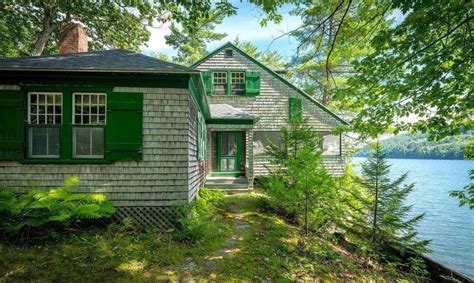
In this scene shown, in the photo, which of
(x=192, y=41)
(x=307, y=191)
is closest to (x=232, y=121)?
(x=307, y=191)

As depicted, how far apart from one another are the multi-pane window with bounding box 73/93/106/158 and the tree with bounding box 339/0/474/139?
6.75 m

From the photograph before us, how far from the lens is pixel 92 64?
6.89m

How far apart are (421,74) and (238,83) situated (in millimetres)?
10408

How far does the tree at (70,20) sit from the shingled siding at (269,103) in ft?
17.5

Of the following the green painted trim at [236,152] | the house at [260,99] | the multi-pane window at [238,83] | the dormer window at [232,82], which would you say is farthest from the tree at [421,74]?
the multi-pane window at [238,83]

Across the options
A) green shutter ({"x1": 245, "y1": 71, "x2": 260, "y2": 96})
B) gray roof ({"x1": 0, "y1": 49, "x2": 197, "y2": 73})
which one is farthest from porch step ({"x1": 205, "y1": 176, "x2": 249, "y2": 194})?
gray roof ({"x1": 0, "y1": 49, "x2": 197, "y2": 73})

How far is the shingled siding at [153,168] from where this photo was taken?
6828 millimetres

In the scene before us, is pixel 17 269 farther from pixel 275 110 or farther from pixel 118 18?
pixel 118 18

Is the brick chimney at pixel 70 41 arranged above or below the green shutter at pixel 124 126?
above

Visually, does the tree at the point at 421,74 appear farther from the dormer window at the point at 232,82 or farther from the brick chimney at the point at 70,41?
the brick chimney at the point at 70,41

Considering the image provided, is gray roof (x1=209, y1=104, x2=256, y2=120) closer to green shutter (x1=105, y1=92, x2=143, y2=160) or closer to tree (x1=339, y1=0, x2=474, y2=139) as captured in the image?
tree (x1=339, y1=0, x2=474, y2=139)

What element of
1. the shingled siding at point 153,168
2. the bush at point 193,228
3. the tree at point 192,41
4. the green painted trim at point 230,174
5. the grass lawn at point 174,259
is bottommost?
the grass lawn at point 174,259

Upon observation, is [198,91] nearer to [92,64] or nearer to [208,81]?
[92,64]

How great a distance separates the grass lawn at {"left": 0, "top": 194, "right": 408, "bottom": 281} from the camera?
5.03 meters
